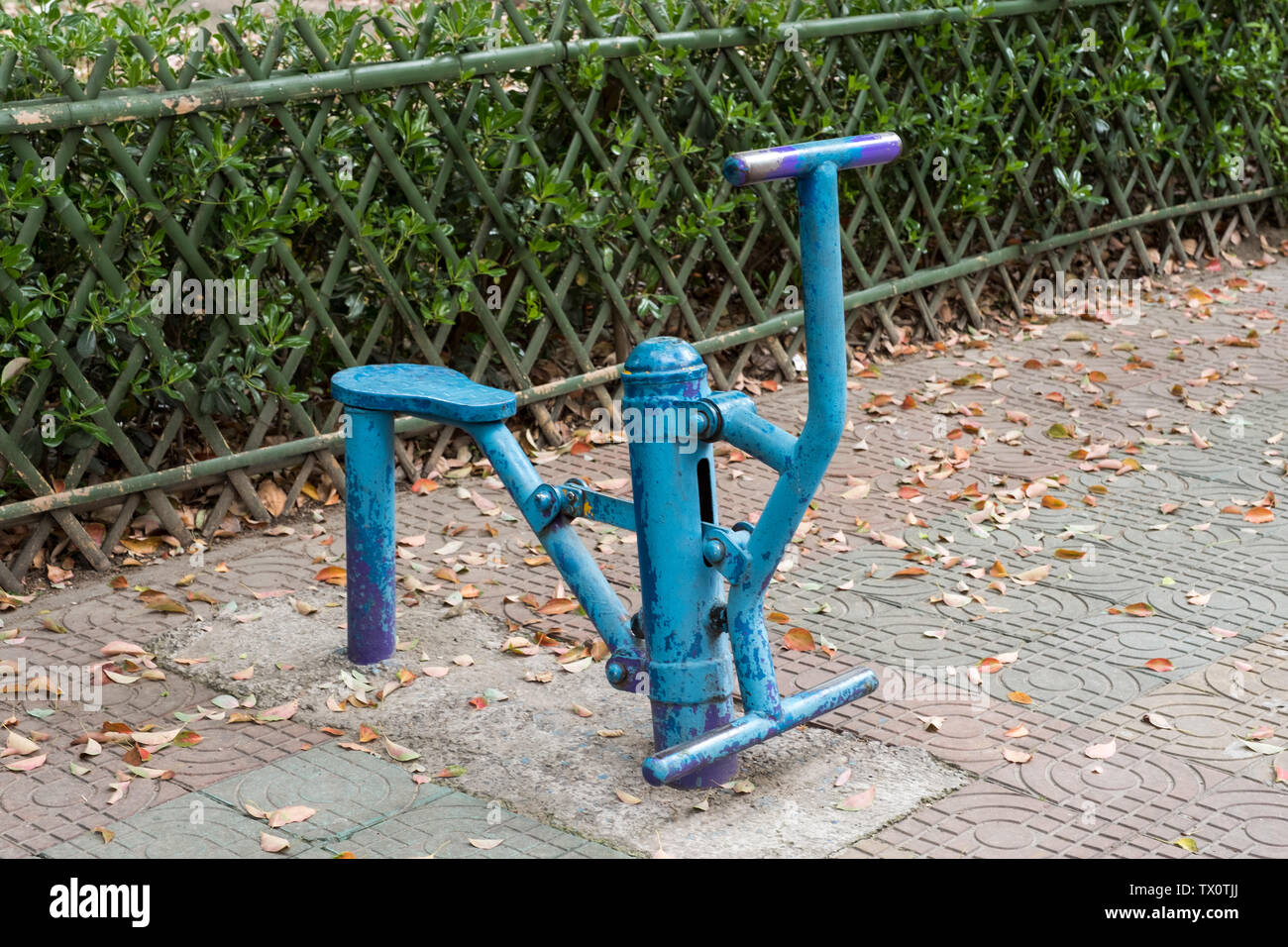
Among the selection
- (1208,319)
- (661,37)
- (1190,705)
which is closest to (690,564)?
(1190,705)

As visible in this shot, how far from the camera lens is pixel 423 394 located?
4.08 meters

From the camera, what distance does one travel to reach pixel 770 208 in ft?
22.4

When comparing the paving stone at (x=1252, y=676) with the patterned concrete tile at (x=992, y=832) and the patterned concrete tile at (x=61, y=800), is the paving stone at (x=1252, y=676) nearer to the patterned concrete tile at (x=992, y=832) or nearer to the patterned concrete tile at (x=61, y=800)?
the patterned concrete tile at (x=992, y=832)

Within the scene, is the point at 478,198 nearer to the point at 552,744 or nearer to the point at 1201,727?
the point at 552,744

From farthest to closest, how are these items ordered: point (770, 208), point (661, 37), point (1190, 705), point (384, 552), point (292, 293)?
point (770, 208) → point (661, 37) → point (292, 293) → point (384, 552) → point (1190, 705)

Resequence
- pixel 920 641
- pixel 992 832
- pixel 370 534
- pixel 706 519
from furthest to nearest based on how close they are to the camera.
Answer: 1. pixel 920 641
2. pixel 370 534
3. pixel 706 519
4. pixel 992 832

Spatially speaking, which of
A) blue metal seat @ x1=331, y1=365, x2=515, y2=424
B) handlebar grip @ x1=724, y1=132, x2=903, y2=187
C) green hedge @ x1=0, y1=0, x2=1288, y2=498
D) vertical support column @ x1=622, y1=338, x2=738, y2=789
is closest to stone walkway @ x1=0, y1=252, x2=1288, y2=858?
vertical support column @ x1=622, y1=338, x2=738, y2=789

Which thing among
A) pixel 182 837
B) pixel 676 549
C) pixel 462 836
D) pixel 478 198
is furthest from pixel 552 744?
pixel 478 198

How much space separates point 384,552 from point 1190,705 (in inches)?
85.1

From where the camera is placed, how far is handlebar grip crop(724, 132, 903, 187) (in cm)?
313

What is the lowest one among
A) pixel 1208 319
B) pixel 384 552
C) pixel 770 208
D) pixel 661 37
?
pixel 384 552

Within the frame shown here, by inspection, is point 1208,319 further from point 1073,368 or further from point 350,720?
point 350,720

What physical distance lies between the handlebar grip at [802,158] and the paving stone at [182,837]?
5.67 ft

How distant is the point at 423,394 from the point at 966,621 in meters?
1.72
